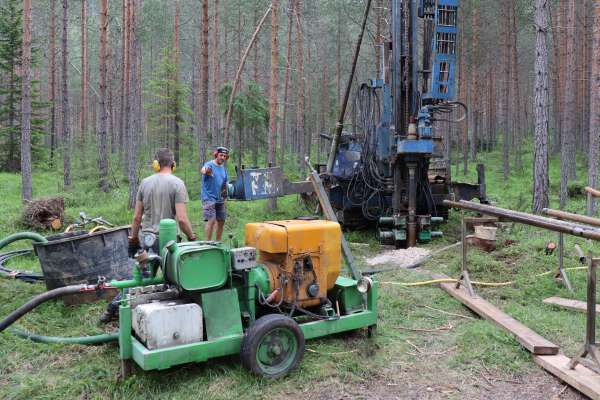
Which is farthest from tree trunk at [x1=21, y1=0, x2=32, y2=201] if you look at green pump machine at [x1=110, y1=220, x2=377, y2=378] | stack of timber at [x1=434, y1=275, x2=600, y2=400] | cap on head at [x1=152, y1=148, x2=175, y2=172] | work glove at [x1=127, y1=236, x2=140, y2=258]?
stack of timber at [x1=434, y1=275, x2=600, y2=400]

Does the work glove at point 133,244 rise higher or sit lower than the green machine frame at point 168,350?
higher

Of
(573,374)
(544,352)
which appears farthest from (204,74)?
(573,374)

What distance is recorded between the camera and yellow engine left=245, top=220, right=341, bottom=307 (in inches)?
177

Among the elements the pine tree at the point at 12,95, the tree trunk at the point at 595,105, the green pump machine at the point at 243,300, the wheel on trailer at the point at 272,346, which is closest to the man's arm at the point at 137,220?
the green pump machine at the point at 243,300

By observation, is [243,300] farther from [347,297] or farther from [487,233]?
[487,233]

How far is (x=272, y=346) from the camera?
13.5 feet

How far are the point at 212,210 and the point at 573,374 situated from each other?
17.8ft

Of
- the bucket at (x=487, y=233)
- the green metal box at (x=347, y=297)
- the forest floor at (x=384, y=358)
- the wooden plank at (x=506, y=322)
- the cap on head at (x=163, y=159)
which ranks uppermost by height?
the cap on head at (x=163, y=159)

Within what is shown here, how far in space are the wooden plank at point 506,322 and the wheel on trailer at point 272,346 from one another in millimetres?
2088

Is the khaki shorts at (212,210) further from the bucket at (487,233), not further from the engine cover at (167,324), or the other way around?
the bucket at (487,233)

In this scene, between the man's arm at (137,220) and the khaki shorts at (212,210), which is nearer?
the man's arm at (137,220)

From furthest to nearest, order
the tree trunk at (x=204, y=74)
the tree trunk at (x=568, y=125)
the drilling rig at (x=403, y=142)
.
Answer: the tree trunk at (x=204, y=74), the tree trunk at (x=568, y=125), the drilling rig at (x=403, y=142)

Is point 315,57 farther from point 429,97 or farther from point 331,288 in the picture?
point 331,288

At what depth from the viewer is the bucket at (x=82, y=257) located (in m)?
5.77
